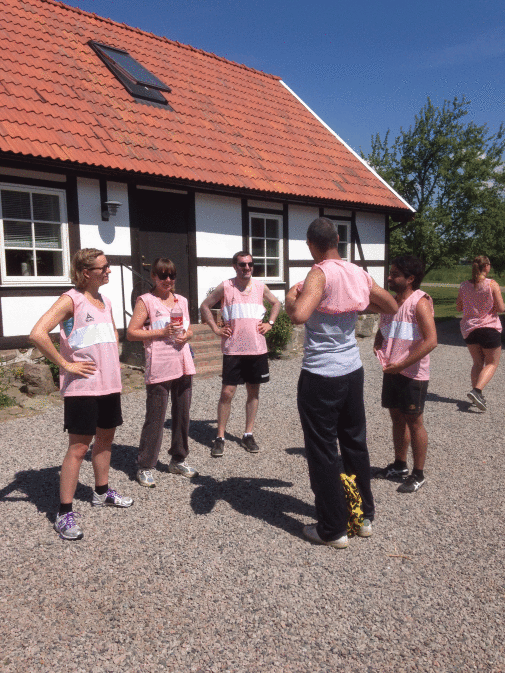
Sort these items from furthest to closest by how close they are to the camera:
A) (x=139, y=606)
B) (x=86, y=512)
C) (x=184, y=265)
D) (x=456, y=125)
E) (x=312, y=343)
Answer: (x=456, y=125), (x=184, y=265), (x=86, y=512), (x=312, y=343), (x=139, y=606)

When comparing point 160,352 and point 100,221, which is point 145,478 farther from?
point 100,221

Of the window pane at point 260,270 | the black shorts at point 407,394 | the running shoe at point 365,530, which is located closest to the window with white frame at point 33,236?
the window pane at point 260,270

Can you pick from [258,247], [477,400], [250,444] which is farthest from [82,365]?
[258,247]

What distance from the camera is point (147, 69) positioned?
1091 centimetres

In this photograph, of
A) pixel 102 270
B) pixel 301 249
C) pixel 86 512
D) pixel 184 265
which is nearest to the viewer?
pixel 102 270

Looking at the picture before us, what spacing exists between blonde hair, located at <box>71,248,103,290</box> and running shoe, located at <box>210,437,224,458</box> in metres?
2.04

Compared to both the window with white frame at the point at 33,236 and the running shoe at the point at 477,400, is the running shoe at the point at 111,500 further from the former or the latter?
the window with white frame at the point at 33,236

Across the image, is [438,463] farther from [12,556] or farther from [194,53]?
[194,53]

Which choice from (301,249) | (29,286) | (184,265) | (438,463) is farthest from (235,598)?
(301,249)

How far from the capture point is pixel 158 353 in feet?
13.1

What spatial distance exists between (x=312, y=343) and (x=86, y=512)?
1.94 meters

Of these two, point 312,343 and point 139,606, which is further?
point 312,343

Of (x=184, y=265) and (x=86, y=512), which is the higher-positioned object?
(x=184, y=265)

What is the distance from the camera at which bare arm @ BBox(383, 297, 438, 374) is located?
3.58 meters
